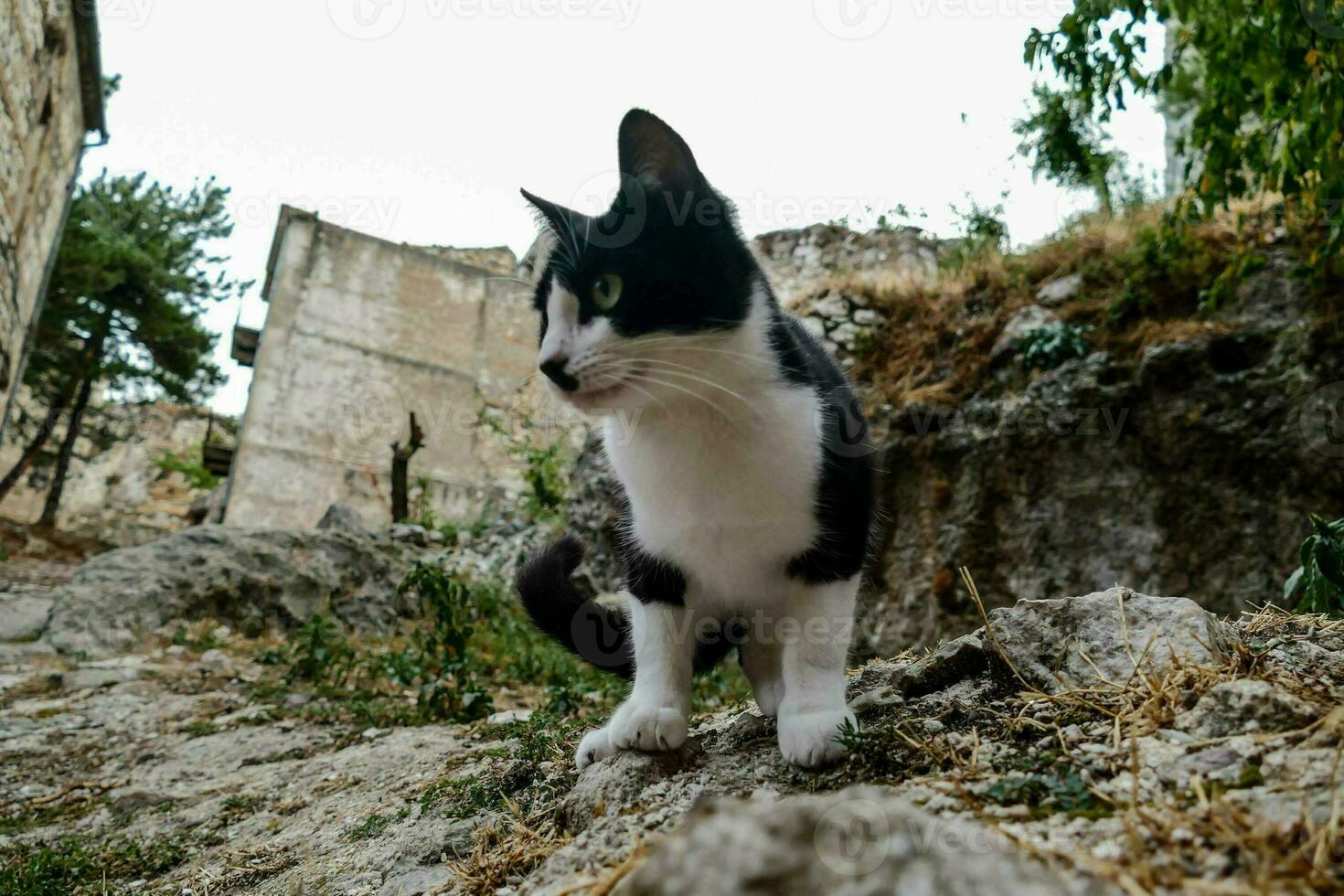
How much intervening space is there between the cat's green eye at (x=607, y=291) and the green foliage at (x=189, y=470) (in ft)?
61.2

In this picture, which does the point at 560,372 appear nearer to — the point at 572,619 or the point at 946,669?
the point at 572,619

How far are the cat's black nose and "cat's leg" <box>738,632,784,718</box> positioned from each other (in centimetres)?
79

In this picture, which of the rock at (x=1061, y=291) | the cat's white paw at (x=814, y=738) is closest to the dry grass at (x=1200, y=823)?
the cat's white paw at (x=814, y=738)

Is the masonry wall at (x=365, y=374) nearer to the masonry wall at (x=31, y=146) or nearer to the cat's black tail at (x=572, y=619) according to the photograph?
the masonry wall at (x=31, y=146)

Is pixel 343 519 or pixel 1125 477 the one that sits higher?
pixel 1125 477

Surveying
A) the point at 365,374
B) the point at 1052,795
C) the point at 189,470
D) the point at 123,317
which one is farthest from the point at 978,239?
the point at 189,470

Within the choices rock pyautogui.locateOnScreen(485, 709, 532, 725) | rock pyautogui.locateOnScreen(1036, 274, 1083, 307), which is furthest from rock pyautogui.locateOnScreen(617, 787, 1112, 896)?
rock pyautogui.locateOnScreen(1036, 274, 1083, 307)

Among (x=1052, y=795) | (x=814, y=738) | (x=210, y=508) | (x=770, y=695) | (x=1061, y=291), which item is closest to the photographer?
(x=1052, y=795)

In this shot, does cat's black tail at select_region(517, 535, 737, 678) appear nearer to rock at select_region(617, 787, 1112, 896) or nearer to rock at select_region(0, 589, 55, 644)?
rock at select_region(617, 787, 1112, 896)

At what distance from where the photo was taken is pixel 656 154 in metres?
1.90

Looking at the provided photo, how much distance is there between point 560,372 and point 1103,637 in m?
1.19

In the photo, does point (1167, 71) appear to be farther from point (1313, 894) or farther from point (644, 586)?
point (1313, 894)

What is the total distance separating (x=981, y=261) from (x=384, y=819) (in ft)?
16.7

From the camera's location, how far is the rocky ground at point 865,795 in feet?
2.71
